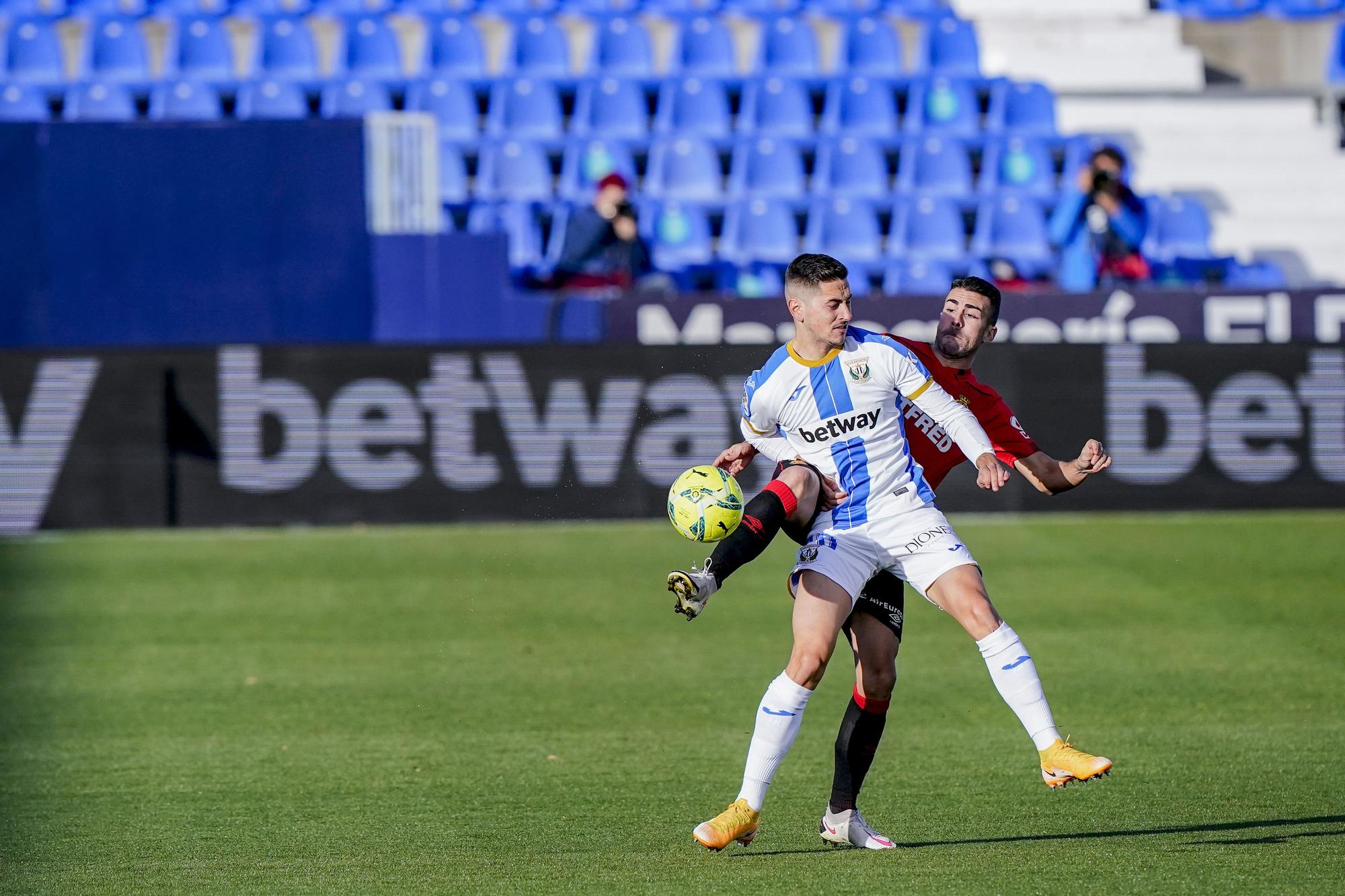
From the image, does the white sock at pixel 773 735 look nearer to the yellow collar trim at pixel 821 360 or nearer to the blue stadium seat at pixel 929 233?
the yellow collar trim at pixel 821 360

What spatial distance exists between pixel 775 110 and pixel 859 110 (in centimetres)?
94

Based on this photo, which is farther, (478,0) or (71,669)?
(478,0)

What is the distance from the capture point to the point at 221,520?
1414cm

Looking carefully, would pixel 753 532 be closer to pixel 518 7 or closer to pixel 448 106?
pixel 448 106

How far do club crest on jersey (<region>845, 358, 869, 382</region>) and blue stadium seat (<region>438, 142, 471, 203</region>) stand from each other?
13.1 metres

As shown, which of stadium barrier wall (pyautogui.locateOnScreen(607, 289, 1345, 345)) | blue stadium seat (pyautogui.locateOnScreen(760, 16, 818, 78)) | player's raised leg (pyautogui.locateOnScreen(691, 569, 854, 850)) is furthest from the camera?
blue stadium seat (pyautogui.locateOnScreen(760, 16, 818, 78))

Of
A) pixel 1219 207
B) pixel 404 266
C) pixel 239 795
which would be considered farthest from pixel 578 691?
pixel 1219 207

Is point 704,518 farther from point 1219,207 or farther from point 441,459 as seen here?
point 1219,207

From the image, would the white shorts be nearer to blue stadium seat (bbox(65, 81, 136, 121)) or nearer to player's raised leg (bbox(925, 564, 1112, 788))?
player's raised leg (bbox(925, 564, 1112, 788))

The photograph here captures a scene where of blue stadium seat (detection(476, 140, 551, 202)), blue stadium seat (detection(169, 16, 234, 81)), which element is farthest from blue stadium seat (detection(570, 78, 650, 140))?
blue stadium seat (detection(169, 16, 234, 81))

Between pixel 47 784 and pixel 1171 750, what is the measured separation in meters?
4.55

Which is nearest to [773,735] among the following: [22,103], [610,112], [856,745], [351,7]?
[856,745]

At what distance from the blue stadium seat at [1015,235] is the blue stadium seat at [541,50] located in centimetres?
506

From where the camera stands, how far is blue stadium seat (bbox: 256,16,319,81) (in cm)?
1961
